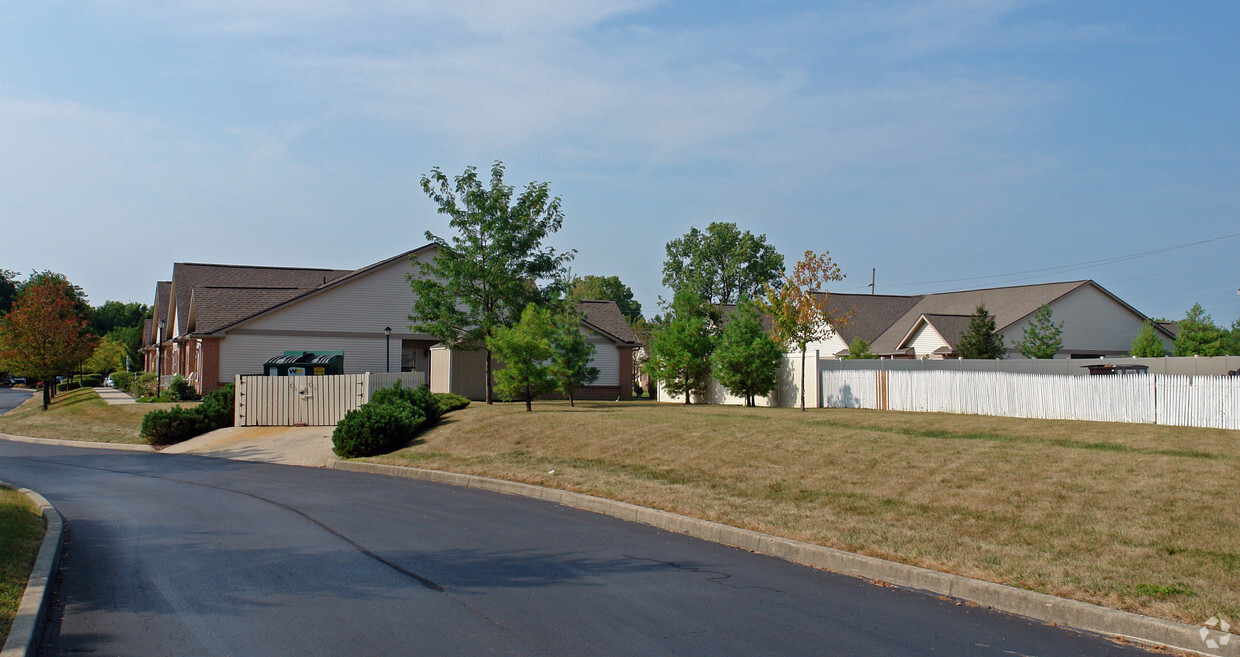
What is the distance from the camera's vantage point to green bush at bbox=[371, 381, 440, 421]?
75.3ft

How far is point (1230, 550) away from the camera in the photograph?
8.27 metres

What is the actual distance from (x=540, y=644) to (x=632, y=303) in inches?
4142

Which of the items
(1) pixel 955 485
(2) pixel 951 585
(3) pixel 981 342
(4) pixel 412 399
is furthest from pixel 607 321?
(2) pixel 951 585

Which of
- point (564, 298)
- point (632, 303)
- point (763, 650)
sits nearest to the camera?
point (763, 650)

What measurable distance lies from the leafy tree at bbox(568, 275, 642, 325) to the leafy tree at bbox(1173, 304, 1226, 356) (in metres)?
56.7

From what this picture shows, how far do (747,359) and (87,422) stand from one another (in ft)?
77.4

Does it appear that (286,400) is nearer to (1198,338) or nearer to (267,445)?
(267,445)

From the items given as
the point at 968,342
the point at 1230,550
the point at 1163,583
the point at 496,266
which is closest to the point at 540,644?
the point at 1163,583

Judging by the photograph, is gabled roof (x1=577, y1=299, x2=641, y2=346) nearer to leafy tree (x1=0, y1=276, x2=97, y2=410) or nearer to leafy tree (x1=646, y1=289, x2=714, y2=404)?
leafy tree (x1=646, y1=289, x2=714, y2=404)

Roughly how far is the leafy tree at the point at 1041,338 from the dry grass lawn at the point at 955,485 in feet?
75.6

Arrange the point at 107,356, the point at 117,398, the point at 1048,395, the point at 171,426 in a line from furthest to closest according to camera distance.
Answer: the point at 107,356, the point at 117,398, the point at 171,426, the point at 1048,395

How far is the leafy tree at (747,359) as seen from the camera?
2984 centimetres

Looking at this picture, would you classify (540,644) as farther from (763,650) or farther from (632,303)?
(632,303)

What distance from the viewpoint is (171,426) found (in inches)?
1030
